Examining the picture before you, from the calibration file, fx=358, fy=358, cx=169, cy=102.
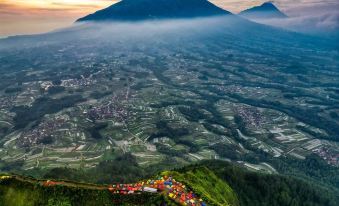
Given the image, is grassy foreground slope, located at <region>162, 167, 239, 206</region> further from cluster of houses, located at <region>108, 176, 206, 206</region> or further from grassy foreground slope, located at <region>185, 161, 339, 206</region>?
cluster of houses, located at <region>108, 176, 206, 206</region>

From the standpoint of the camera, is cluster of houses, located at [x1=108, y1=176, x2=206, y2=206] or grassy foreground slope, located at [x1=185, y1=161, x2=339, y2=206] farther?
grassy foreground slope, located at [x1=185, y1=161, x2=339, y2=206]

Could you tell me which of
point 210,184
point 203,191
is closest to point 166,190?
point 203,191

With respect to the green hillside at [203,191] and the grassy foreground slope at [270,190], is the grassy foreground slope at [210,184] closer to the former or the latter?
the green hillside at [203,191]

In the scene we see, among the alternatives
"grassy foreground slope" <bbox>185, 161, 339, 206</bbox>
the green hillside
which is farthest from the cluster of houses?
"grassy foreground slope" <bbox>185, 161, 339, 206</bbox>

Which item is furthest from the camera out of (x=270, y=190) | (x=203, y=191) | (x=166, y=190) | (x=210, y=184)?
(x=270, y=190)

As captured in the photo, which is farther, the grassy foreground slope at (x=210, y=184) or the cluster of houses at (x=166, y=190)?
the grassy foreground slope at (x=210, y=184)

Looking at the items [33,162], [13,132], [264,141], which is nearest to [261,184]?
[264,141]

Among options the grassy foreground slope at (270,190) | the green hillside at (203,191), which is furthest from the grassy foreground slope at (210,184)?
the grassy foreground slope at (270,190)

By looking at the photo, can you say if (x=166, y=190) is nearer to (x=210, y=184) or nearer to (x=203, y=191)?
(x=203, y=191)
